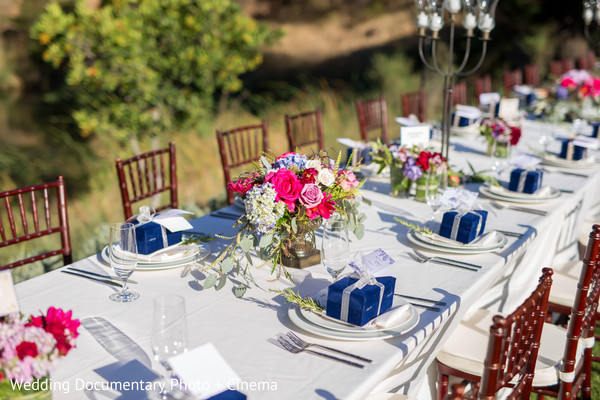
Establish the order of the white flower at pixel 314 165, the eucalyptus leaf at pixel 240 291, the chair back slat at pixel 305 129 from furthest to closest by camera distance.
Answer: the chair back slat at pixel 305 129 < the white flower at pixel 314 165 < the eucalyptus leaf at pixel 240 291

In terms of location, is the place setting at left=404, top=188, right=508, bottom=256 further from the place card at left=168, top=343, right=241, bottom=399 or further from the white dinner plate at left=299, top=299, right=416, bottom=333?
the place card at left=168, top=343, right=241, bottom=399

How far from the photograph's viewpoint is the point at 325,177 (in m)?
1.81

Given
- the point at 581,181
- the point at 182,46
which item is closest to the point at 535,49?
the point at 182,46

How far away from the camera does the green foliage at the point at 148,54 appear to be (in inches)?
196

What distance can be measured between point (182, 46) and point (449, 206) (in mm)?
3828

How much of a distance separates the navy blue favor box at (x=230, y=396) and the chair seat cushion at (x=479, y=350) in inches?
40.2

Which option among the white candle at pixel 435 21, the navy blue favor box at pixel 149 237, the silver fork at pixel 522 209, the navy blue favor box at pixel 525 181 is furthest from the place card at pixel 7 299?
the white candle at pixel 435 21

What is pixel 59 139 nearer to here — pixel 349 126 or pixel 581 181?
pixel 349 126

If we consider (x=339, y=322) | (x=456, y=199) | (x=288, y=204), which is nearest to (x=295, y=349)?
(x=339, y=322)

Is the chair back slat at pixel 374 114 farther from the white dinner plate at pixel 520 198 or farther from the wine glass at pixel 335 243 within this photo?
the wine glass at pixel 335 243

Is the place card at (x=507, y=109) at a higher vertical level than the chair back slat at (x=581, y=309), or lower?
higher

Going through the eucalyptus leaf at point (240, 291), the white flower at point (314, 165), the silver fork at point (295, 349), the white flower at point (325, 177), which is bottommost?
the silver fork at point (295, 349)

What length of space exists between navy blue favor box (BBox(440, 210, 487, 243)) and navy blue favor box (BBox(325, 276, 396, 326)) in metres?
0.59

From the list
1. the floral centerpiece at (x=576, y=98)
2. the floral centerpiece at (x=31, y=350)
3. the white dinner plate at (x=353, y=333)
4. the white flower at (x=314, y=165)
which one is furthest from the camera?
the floral centerpiece at (x=576, y=98)
